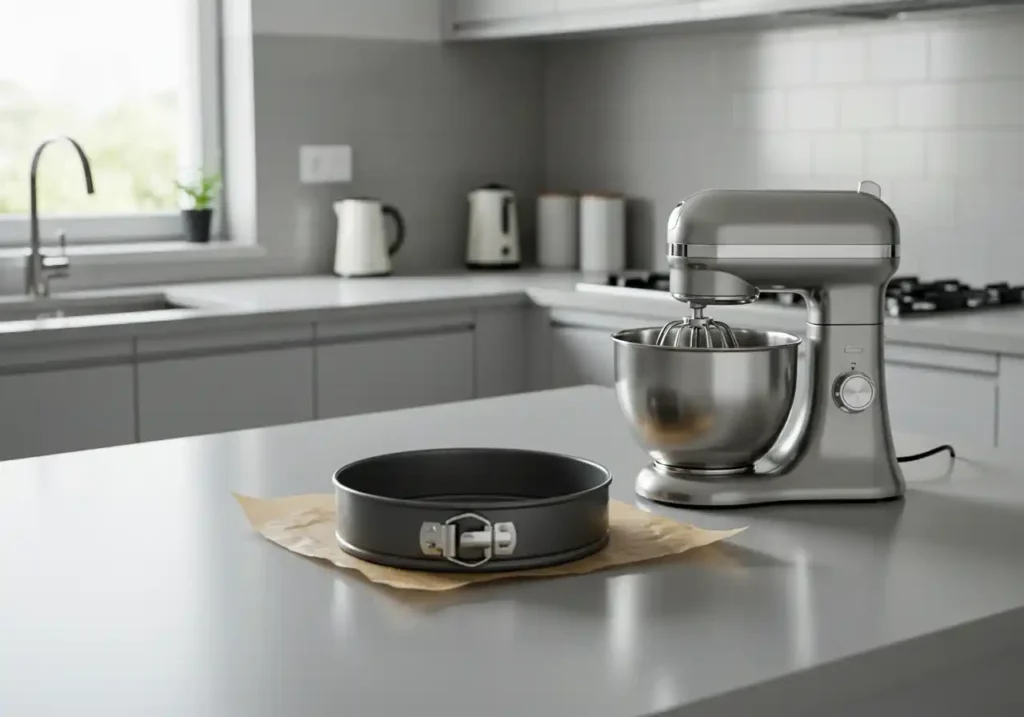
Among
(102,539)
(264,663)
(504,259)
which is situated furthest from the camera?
(504,259)

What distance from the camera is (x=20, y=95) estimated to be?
3.82 metres

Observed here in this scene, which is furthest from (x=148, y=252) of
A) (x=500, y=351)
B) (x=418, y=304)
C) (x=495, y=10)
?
(x=495, y=10)

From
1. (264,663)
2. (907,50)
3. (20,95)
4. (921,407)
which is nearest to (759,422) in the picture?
(264,663)

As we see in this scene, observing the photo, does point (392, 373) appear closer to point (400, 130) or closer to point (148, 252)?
point (148, 252)

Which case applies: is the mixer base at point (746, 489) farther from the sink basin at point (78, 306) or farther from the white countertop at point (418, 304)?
the sink basin at point (78, 306)

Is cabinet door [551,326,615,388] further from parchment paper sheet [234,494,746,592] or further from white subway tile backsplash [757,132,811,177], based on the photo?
parchment paper sheet [234,494,746,592]

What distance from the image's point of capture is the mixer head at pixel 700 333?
4.66 ft

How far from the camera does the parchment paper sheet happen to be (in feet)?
3.87

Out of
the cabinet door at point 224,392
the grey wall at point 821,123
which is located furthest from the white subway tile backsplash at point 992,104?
the cabinet door at point 224,392

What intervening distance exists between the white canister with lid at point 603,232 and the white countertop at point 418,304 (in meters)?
0.09

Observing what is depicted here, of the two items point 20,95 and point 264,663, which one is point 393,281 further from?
point 264,663

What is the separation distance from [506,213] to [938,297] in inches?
63.1

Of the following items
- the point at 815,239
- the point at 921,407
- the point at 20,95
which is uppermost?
the point at 20,95

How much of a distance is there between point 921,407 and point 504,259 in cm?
171
